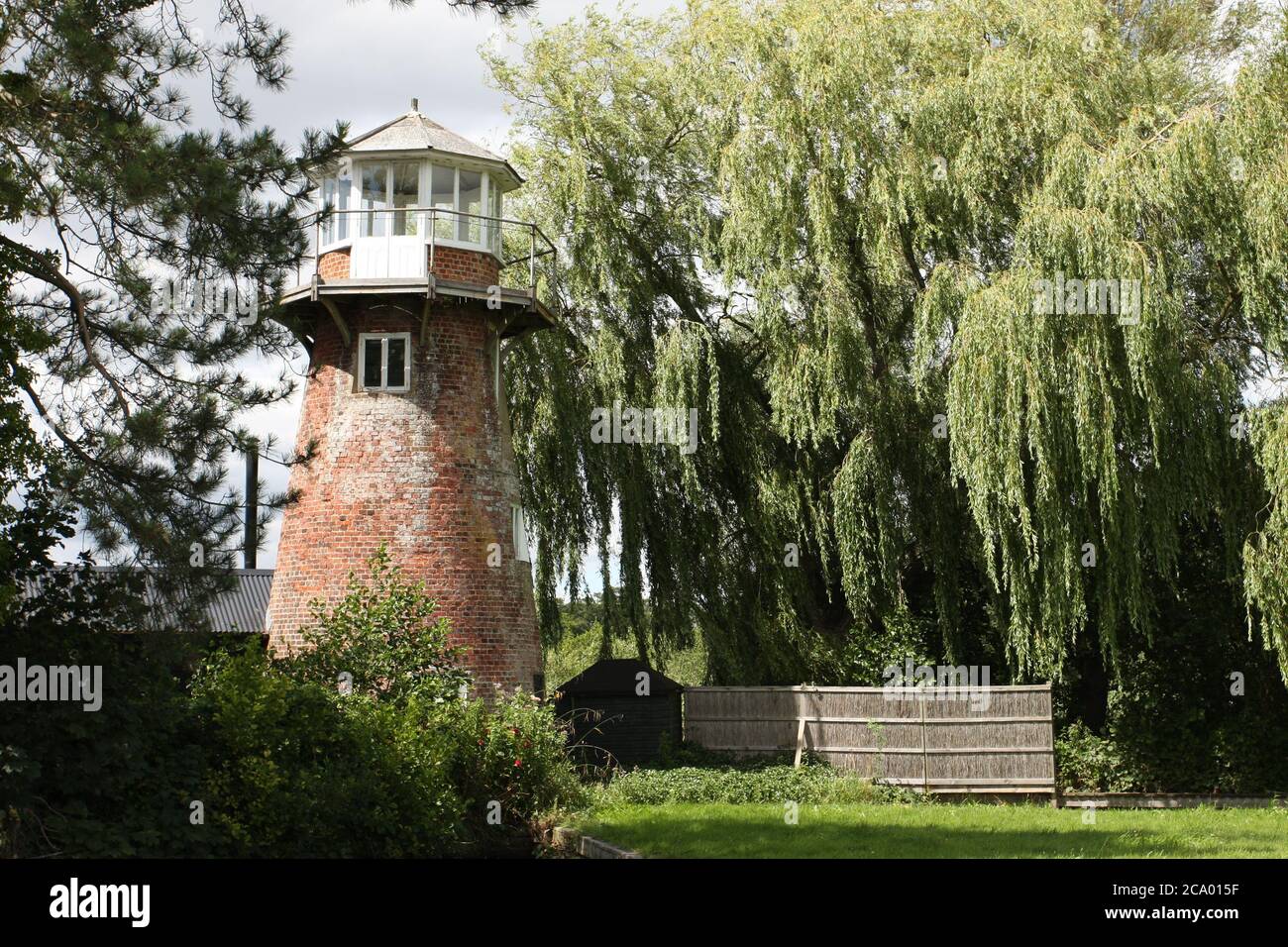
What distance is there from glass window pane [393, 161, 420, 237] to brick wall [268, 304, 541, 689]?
115 cm

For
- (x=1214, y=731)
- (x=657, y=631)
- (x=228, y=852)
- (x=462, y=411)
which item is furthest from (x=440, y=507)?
(x=1214, y=731)

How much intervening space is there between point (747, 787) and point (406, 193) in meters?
9.38

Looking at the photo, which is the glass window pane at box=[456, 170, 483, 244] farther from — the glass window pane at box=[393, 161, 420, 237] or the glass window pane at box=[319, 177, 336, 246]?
the glass window pane at box=[319, 177, 336, 246]

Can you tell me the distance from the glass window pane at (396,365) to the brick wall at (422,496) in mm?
160

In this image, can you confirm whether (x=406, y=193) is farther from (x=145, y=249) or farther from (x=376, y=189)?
(x=145, y=249)

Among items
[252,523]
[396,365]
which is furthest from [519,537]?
[252,523]

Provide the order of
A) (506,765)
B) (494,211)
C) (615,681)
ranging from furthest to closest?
1. (615,681)
2. (494,211)
3. (506,765)

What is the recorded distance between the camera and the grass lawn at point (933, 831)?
41.6 feet

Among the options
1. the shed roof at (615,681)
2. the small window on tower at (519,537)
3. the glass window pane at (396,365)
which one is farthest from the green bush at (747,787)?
the glass window pane at (396,365)

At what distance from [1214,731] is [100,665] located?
1639cm

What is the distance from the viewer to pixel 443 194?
1855 centimetres

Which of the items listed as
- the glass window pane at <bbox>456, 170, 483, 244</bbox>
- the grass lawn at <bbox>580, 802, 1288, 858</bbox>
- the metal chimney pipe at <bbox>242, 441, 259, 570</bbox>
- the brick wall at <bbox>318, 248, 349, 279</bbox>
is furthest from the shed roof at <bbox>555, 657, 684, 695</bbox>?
the metal chimney pipe at <bbox>242, 441, 259, 570</bbox>

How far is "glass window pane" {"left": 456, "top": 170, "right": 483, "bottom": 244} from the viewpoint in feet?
61.4
